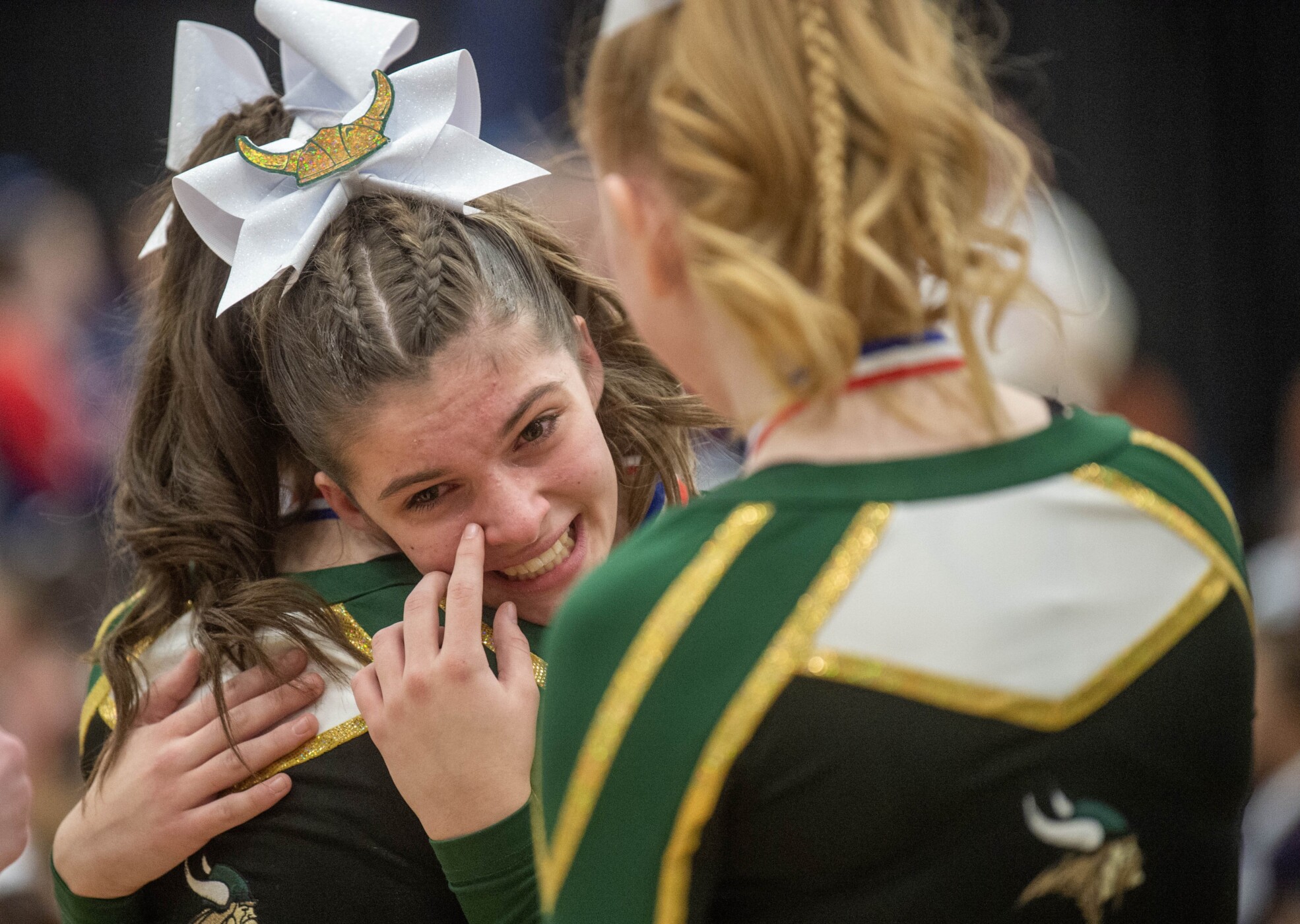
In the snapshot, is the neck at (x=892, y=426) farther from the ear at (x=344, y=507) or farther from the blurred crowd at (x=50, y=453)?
the blurred crowd at (x=50, y=453)

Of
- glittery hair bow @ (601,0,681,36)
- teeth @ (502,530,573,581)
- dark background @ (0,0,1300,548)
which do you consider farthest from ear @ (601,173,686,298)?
dark background @ (0,0,1300,548)

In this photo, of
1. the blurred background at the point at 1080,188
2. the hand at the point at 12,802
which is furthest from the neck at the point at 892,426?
the blurred background at the point at 1080,188

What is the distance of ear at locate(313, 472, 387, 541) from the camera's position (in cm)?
154

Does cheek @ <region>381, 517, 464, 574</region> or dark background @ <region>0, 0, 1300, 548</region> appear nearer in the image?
cheek @ <region>381, 517, 464, 574</region>

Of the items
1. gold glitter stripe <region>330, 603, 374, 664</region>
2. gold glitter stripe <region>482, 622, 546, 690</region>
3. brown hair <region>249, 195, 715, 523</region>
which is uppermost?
brown hair <region>249, 195, 715, 523</region>

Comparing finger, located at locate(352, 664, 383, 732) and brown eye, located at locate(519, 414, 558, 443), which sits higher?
brown eye, located at locate(519, 414, 558, 443)

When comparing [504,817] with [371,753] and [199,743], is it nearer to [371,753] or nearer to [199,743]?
[371,753]

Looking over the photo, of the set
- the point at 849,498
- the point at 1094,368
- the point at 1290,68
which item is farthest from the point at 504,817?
the point at 1290,68

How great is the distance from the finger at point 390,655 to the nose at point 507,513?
0.15 meters

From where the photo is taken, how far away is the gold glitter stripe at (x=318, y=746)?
4.62 ft

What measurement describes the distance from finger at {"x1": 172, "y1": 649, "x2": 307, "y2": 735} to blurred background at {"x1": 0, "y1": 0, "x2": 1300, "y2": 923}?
2.82 m

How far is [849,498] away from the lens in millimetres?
881

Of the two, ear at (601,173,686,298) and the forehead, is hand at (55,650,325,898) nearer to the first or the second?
the forehead

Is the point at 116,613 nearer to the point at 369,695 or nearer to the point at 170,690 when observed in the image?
the point at 170,690
